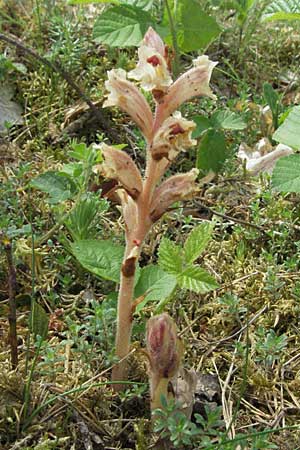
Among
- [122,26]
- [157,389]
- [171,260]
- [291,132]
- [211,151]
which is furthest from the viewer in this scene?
[122,26]

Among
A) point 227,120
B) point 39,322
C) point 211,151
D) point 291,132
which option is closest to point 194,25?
point 227,120

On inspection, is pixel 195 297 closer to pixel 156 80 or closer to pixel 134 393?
pixel 134 393

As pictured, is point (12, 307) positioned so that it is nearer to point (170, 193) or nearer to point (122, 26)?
point (170, 193)

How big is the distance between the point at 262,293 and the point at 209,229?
0.55 metres

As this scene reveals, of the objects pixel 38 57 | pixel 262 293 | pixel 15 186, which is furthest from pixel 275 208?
pixel 38 57

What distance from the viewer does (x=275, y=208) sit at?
294 cm

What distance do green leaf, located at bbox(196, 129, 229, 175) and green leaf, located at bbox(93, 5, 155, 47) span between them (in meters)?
0.51

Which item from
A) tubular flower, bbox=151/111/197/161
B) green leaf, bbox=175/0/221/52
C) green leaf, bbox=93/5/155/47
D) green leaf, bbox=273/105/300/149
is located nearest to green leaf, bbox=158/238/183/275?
tubular flower, bbox=151/111/197/161

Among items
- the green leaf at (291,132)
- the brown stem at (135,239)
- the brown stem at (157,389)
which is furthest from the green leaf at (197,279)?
the green leaf at (291,132)

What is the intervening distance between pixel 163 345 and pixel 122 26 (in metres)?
1.72

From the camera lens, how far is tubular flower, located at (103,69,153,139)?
6.62 ft

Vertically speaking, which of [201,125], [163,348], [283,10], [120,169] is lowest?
[163,348]

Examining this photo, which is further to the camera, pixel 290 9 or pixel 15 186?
pixel 290 9

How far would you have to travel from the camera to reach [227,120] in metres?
3.08
